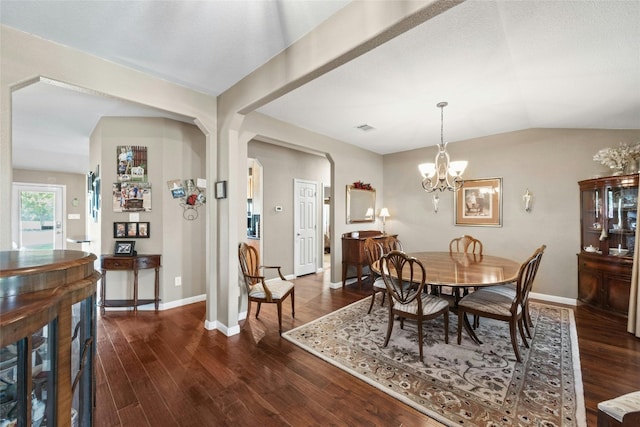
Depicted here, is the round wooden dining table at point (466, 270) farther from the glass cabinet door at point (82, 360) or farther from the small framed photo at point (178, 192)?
the small framed photo at point (178, 192)

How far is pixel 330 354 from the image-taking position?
251cm

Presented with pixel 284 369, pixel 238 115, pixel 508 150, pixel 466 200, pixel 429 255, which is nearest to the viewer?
pixel 284 369

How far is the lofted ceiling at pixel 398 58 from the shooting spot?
5.81ft

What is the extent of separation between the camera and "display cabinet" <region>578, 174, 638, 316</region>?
322 centimetres

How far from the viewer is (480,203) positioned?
4.76m

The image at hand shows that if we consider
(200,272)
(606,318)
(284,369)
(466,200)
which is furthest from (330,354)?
(466,200)

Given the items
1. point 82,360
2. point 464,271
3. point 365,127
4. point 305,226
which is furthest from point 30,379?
point 305,226

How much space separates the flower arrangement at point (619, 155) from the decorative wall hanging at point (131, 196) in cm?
587

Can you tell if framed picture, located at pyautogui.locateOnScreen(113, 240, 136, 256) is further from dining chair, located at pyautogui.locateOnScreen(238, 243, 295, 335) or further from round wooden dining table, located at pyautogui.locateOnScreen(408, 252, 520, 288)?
round wooden dining table, located at pyautogui.locateOnScreen(408, 252, 520, 288)

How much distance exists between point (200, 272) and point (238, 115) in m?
2.37

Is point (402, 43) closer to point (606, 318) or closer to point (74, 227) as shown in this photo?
point (606, 318)

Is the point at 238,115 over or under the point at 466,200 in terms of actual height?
over

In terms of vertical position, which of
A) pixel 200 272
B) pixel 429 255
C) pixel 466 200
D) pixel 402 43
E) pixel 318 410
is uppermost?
pixel 402 43

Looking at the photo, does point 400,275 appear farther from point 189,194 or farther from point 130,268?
point 130,268
